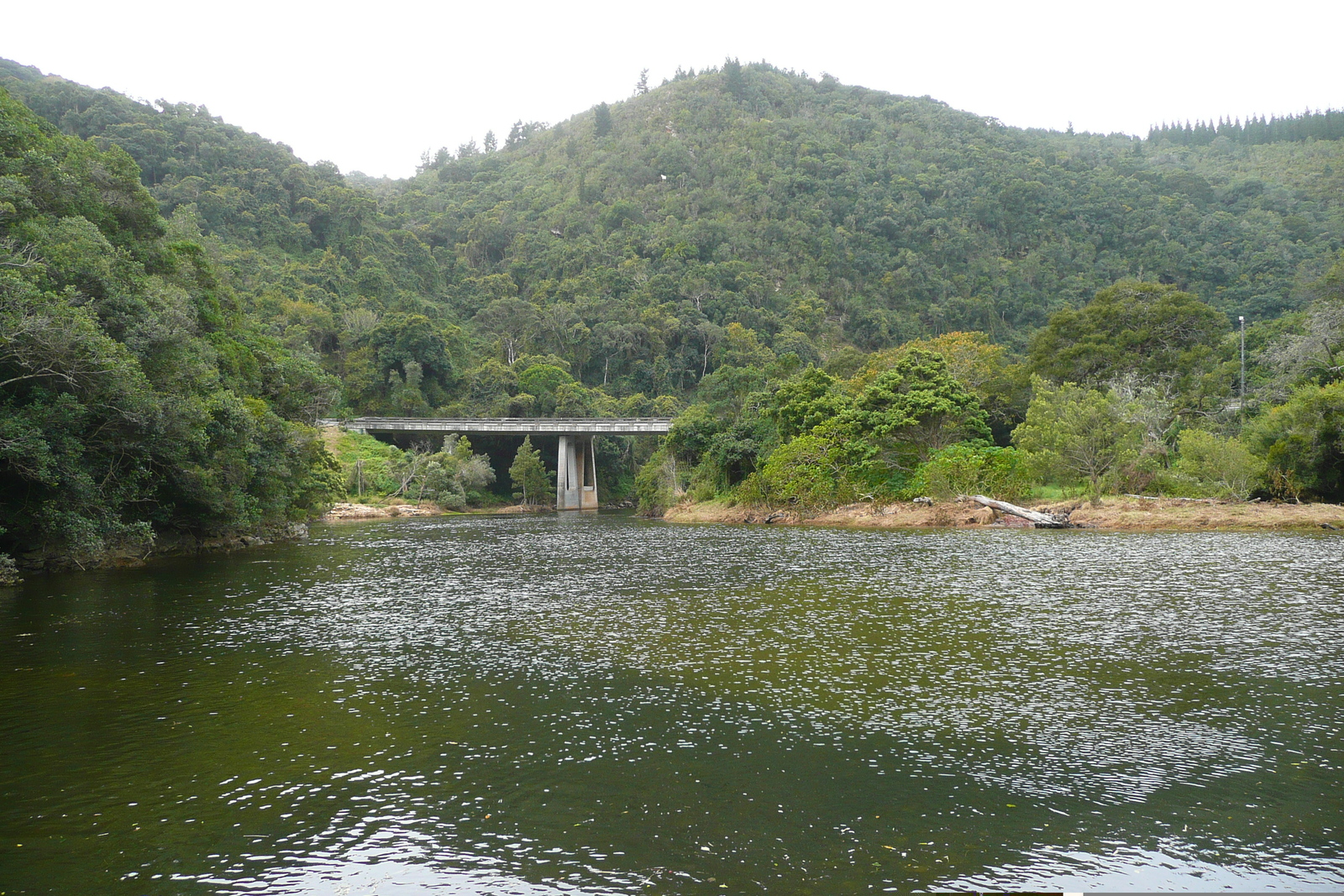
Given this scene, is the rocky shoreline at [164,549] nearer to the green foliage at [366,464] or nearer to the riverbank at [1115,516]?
the green foliage at [366,464]

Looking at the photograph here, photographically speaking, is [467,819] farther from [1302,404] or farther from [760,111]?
[760,111]

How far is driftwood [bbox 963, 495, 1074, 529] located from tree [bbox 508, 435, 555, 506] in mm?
49934

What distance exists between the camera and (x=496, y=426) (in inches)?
3300

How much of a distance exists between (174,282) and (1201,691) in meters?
42.8

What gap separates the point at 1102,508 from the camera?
1613 inches

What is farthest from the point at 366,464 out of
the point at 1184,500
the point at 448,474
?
the point at 1184,500

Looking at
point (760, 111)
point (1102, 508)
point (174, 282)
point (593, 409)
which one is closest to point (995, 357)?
point (1102, 508)

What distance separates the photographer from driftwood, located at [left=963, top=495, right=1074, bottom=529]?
39.7 m

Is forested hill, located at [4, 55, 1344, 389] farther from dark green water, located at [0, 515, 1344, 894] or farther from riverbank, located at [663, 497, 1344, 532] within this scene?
dark green water, located at [0, 515, 1344, 894]

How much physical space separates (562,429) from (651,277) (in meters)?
53.6

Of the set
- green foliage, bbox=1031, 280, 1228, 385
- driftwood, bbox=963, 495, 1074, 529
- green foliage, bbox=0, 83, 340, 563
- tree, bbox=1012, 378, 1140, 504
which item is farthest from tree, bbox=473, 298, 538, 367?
tree, bbox=1012, 378, 1140, 504

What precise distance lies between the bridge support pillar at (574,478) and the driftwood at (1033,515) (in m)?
48.8

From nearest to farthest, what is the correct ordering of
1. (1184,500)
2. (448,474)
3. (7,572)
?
1. (7,572)
2. (1184,500)
3. (448,474)

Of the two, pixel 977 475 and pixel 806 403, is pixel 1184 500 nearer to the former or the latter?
pixel 977 475
